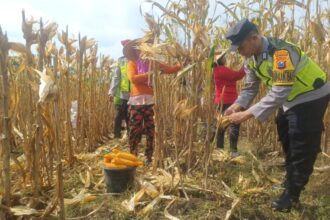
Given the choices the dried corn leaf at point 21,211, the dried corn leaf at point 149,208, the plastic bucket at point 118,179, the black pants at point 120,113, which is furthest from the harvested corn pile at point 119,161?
the black pants at point 120,113

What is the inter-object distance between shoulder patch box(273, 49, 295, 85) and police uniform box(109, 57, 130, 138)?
2800 millimetres

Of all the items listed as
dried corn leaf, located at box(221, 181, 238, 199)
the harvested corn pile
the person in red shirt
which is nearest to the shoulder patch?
dried corn leaf, located at box(221, 181, 238, 199)

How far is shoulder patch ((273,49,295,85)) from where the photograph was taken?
221 cm

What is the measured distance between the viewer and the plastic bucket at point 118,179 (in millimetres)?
2669

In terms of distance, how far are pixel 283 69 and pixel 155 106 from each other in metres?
1.05

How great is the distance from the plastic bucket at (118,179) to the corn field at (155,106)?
1.05 ft

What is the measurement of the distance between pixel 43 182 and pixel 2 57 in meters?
1.10

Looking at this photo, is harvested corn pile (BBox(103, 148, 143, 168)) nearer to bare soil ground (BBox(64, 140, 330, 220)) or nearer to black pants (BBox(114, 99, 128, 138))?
bare soil ground (BBox(64, 140, 330, 220))

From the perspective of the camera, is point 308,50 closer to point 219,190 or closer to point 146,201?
point 219,190

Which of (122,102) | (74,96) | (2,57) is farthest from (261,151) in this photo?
(2,57)

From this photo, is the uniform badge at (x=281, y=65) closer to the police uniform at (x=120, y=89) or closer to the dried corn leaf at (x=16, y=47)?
the dried corn leaf at (x=16, y=47)

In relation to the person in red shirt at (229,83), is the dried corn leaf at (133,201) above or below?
below

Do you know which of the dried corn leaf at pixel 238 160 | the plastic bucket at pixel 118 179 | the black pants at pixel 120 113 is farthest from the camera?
the black pants at pixel 120 113

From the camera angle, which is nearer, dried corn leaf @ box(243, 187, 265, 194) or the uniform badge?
the uniform badge
